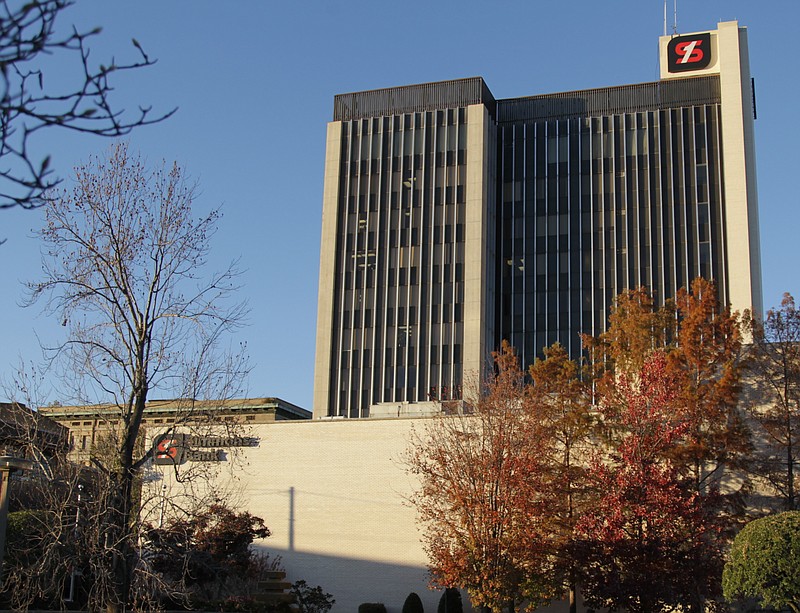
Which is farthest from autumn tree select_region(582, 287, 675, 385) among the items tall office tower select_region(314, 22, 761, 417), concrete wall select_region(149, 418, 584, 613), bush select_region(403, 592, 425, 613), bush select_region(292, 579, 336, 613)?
tall office tower select_region(314, 22, 761, 417)

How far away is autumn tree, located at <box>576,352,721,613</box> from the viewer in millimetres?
30094

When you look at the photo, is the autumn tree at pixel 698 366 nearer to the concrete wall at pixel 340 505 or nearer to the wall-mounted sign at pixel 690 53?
the concrete wall at pixel 340 505

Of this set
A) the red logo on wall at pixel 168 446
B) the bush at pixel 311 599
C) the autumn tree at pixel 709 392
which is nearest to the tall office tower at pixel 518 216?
the bush at pixel 311 599

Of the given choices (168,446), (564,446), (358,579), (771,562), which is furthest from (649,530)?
(168,446)

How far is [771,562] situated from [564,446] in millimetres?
14021

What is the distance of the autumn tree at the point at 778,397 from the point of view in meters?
32.7

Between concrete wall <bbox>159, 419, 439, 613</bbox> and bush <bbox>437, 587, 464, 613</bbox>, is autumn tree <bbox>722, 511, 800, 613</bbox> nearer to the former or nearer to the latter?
bush <bbox>437, 587, 464, 613</bbox>

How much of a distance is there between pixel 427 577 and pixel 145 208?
2404 cm

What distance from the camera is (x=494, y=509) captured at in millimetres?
31891

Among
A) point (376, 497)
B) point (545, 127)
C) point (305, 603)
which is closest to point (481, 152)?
point (545, 127)

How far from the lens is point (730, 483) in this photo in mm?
35219

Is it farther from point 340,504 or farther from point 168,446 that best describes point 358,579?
point 168,446

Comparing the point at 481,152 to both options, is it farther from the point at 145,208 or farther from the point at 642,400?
the point at 145,208

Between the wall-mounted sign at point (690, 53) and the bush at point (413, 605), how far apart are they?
1975 inches
